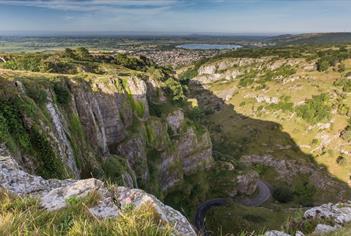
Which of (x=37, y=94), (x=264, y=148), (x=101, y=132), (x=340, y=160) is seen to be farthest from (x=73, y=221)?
(x=264, y=148)

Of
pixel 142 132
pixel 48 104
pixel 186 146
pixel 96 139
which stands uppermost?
pixel 48 104

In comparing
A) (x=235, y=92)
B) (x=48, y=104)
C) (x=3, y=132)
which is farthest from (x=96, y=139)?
(x=235, y=92)

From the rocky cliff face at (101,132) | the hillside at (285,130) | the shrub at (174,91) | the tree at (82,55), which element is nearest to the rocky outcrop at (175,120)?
the rocky cliff face at (101,132)

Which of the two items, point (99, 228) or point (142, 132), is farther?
point (142, 132)

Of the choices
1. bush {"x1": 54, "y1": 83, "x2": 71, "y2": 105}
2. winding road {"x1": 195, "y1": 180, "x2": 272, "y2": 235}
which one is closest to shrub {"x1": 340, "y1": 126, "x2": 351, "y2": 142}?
winding road {"x1": 195, "y1": 180, "x2": 272, "y2": 235}

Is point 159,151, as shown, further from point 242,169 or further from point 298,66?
point 298,66

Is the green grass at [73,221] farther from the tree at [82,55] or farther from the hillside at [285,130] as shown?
the tree at [82,55]
